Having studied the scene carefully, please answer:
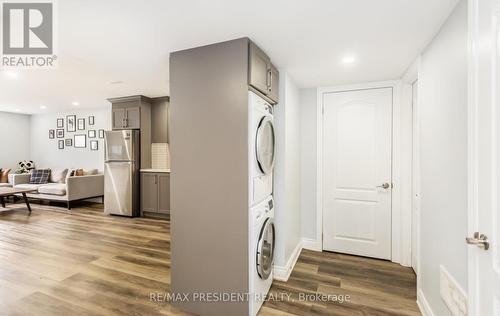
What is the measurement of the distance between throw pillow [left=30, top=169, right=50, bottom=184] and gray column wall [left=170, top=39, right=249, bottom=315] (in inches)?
250

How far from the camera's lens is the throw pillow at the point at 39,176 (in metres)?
6.16

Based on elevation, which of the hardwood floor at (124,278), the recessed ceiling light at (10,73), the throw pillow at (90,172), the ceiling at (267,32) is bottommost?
the hardwood floor at (124,278)

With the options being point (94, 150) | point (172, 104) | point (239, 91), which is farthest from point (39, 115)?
point (239, 91)

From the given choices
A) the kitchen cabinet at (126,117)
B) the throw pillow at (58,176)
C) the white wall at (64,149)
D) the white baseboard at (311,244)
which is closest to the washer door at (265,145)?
the white baseboard at (311,244)

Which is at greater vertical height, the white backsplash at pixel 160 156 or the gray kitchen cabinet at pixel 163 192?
the white backsplash at pixel 160 156

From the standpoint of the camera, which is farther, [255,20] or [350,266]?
[350,266]

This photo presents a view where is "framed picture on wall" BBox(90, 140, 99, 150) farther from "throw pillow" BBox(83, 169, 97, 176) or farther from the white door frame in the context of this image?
the white door frame

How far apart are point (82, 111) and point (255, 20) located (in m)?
6.58

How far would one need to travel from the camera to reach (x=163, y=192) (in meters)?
4.61

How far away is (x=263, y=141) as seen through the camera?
2090 mm

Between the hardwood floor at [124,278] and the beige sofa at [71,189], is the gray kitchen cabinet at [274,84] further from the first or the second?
the beige sofa at [71,189]

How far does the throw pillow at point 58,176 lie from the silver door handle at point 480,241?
7892 millimetres

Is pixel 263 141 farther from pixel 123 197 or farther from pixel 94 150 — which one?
pixel 94 150

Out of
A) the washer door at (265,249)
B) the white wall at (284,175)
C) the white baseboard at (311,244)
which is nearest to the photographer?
the washer door at (265,249)
